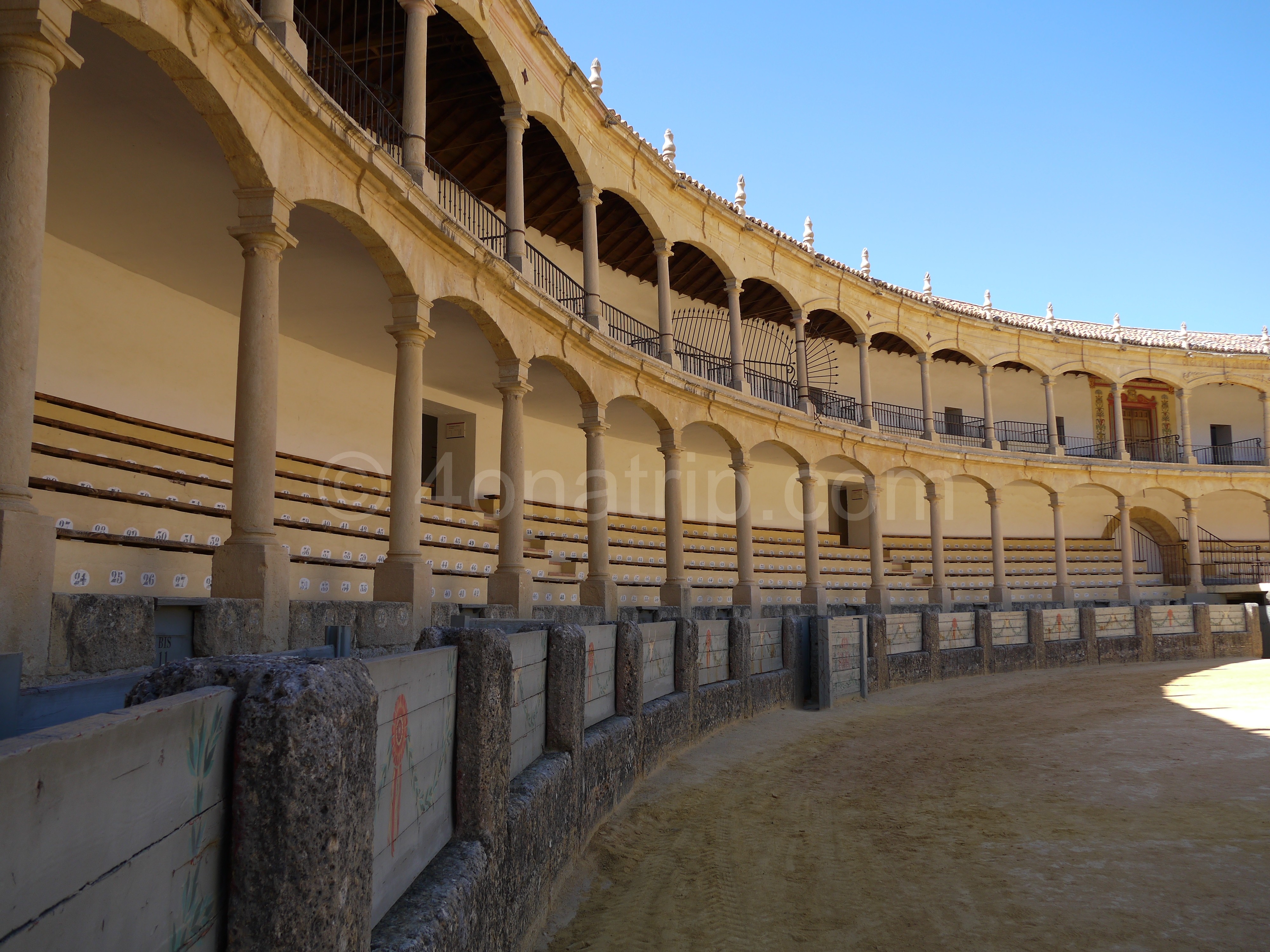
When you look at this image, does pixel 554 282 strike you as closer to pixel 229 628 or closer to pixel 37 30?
pixel 229 628

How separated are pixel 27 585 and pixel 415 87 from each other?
279 inches

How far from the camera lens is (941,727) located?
10.7m

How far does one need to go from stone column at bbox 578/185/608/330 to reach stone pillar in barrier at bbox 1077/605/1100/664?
39.8ft

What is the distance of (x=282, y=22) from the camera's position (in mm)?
7539

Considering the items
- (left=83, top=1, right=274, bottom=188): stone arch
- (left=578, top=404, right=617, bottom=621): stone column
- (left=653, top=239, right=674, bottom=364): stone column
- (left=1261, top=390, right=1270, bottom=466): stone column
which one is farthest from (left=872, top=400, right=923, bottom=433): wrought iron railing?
(left=83, top=1, right=274, bottom=188): stone arch

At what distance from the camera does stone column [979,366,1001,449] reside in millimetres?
25328

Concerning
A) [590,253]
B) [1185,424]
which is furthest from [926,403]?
[590,253]

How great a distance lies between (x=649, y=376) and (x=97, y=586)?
9485mm

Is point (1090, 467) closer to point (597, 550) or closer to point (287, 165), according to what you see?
point (597, 550)

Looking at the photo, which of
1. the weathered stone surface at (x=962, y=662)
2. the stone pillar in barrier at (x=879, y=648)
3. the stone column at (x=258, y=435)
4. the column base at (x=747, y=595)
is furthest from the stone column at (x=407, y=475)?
the weathered stone surface at (x=962, y=662)

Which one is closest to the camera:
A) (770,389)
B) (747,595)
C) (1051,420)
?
(747,595)

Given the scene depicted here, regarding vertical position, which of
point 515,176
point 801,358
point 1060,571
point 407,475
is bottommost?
point 1060,571

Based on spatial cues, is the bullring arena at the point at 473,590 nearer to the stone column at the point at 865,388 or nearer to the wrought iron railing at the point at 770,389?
the stone column at the point at 865,388

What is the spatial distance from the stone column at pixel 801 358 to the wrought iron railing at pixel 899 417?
15.7 ft
